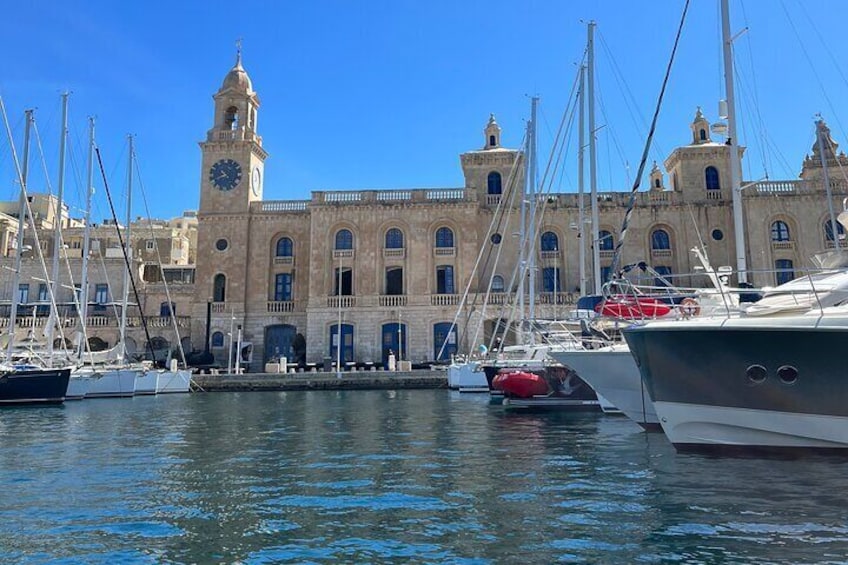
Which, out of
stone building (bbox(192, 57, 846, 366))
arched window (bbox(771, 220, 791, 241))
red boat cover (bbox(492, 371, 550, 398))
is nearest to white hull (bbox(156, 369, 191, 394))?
stone building (bbox(192, 57, 846, 366))

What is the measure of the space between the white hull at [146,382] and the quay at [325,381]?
9.17 feet

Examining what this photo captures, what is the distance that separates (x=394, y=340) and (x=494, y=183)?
42.1ft

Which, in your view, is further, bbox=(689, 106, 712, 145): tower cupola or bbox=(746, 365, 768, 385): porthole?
bbox=(689, 106, 712, 145): tower cupola

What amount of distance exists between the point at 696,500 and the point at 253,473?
6.85 m

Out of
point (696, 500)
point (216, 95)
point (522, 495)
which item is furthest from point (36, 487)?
point (216, 95)

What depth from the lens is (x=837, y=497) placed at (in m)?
7.74

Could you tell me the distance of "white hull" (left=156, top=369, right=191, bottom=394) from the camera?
3139 cm

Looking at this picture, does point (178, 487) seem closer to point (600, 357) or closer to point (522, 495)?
point (522, 495)

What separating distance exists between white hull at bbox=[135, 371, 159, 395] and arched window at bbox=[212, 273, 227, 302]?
35.7ft

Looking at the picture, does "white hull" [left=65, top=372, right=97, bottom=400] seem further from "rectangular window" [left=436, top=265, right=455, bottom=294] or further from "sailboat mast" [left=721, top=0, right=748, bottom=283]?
"sailboat mast" [left=721, top=0, right=748, bottom=283]

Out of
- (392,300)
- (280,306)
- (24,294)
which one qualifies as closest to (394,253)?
(392,300)

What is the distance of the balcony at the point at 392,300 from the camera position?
38906 mm

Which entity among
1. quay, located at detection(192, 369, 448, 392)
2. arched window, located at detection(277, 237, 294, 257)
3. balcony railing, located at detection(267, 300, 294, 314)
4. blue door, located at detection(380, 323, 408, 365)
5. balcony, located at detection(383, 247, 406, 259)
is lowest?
quay, located at detection(192, 369, 448, 392)

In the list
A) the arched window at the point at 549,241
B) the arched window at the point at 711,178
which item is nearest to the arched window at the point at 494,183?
the arched window at the point at 549,241
